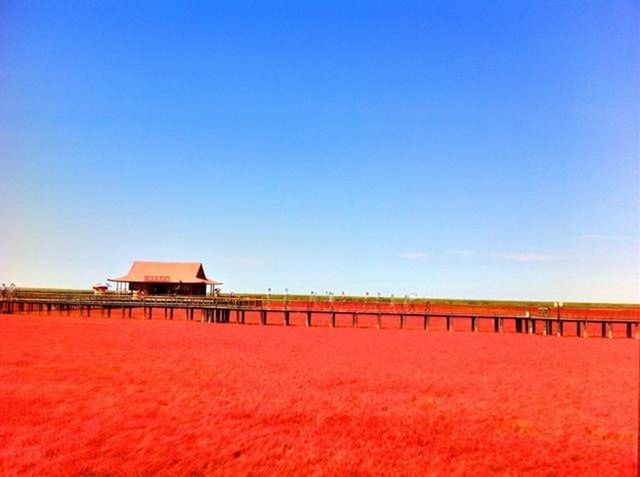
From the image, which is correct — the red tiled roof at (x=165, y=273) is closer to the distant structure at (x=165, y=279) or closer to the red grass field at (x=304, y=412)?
the distant structure at (x=165, y=279)

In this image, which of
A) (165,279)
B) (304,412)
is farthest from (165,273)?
(304,412)

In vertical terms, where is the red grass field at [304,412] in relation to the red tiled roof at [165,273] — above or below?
below

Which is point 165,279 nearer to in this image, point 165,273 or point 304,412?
point 165,273

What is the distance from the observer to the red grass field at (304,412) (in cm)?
976

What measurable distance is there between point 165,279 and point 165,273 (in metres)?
1.45

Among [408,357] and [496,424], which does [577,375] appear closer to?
[408,357]

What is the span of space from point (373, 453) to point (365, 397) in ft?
14.3

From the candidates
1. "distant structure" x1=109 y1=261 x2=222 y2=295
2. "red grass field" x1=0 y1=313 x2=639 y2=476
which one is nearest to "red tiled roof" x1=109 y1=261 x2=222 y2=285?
"distant structure" x1=109 y1=261 x2=222 y2=295

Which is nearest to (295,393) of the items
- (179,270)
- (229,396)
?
(229,396)

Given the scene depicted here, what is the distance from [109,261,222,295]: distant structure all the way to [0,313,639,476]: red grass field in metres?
26.6

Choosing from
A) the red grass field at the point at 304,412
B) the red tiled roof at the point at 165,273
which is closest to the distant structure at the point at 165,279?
the red tiled roof at the point at 165,273

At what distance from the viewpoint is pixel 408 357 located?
22438 mm

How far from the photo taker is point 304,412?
503 inches

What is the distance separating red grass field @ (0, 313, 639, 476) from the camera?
9.76 meters
